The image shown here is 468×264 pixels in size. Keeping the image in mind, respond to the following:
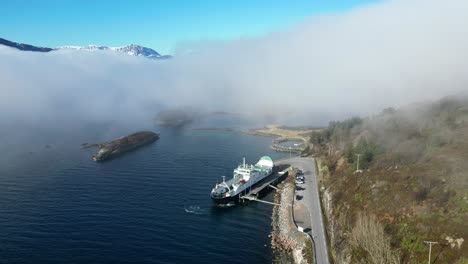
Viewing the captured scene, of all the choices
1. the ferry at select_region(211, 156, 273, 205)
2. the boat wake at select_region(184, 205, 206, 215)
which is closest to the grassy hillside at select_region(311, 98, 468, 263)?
the ferry at select_region(211, 156, 273, 205)

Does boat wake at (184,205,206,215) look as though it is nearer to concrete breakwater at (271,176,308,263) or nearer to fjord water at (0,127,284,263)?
fjord water at (0,127,284,263)

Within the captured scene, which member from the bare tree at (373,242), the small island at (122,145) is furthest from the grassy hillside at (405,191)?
the small island at (122,145)

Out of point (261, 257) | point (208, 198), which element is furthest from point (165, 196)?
point (261, 257)

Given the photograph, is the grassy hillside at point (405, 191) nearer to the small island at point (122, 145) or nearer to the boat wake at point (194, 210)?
the boat wake at point (194, 210)

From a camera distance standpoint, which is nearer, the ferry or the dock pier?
the ferry

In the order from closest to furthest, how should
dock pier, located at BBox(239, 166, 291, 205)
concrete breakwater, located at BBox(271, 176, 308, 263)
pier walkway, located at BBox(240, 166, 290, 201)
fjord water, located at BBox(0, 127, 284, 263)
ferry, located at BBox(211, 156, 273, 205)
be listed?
fjord water, located at BBox(0, 127, 284, 263)
concrete breakwater, located at BBox(271, 176, 308, 263)
ferry, located at BBox(211, 156, 273, 205)
dock pier, located at BBox(239, 166, 291, 205)
pier walkway, located at BBox(240, 166, 290, 201)

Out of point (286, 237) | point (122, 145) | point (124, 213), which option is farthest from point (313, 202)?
point (122, 145)

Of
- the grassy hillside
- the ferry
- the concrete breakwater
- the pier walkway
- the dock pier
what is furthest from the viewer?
the pier walkway
